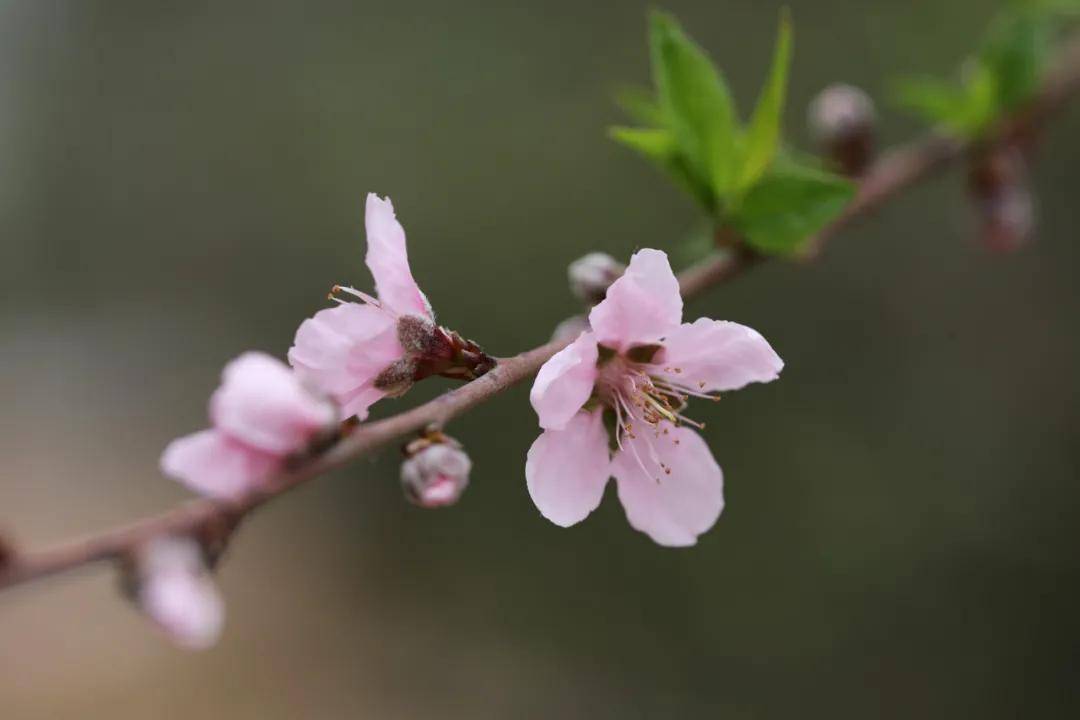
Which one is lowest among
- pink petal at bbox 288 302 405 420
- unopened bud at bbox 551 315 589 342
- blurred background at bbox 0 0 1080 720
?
blurred background at bbox 0 0 1080 720

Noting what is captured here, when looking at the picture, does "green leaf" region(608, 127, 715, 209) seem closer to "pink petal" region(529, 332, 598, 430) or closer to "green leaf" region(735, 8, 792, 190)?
"green leaf" region(735, 8, 792, 190)

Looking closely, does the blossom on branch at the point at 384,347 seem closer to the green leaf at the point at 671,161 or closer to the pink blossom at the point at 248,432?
the pink blossom at the point at 248,432

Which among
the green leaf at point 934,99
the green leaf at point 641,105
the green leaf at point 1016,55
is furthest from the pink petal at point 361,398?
the green leaf at point 1016,55

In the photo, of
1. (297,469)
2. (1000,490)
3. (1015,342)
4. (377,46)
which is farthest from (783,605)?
(297,469)

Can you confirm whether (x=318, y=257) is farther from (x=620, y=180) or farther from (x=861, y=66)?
(x=861, y=66)

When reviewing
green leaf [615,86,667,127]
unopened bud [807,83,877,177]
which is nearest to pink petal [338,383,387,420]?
green leaf [615,86,667,127]

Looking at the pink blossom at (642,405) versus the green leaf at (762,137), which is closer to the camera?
the pink blossom at (642,405)
